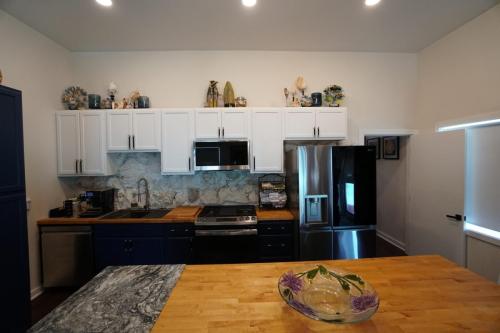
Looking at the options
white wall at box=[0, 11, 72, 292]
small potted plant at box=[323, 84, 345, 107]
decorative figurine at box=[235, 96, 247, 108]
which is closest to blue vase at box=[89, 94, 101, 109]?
white wall at box=[0, 11, 72, 292]

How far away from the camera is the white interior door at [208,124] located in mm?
2814

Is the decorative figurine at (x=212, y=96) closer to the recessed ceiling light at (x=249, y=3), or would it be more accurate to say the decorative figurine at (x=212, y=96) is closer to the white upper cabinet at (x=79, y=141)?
the recessed ceiling light at (x=249, y=3)

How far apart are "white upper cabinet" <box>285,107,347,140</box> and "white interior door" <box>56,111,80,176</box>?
2844 mm

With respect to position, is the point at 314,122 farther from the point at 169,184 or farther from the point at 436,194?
the point at 169,184

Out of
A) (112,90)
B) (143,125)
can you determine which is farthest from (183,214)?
(112,90)

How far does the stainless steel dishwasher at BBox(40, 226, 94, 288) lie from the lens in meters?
2.57

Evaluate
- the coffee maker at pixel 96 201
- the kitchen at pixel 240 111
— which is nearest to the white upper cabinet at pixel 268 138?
the kitchen at pixel 240 111

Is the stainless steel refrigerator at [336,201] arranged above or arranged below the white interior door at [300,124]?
below

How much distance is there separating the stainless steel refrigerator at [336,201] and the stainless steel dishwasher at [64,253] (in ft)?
8.57

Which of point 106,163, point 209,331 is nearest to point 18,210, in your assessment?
point 106,163

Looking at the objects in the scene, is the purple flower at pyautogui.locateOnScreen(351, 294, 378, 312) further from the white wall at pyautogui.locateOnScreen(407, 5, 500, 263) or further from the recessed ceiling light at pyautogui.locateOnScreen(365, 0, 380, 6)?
the recessed ceiling light at pyautogui.locateOnScreen(365, 0, 380, 6)

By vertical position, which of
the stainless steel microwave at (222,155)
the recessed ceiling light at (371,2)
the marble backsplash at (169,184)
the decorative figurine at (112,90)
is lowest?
the marble backsplash at (169,184)

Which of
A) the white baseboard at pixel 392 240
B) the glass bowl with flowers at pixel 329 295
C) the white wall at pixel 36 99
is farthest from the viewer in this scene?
the white baseboard at pixel 392 240

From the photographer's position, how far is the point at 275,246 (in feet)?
8.61
